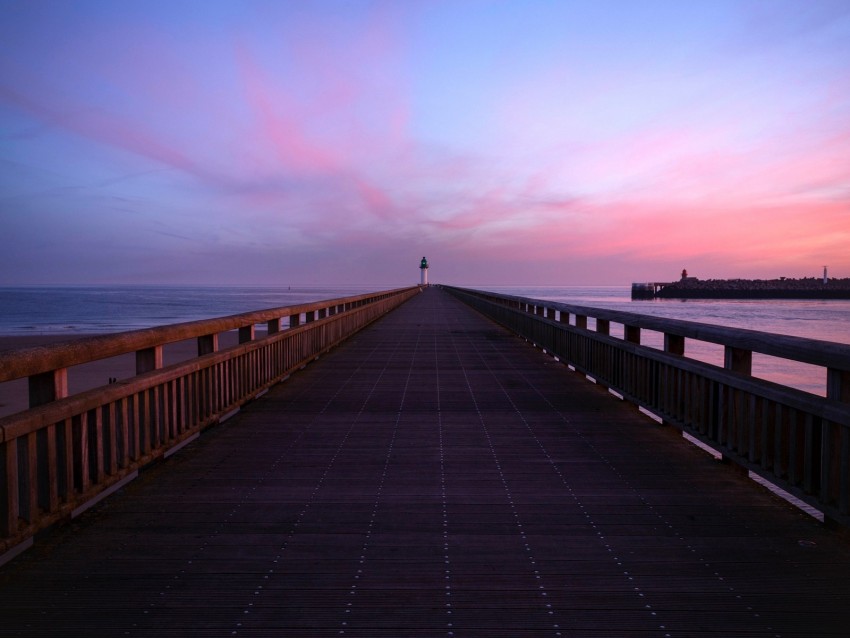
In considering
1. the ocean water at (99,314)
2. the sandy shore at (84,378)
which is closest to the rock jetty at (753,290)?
the ocean water at (99,314)

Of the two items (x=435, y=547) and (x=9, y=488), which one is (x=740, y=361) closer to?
(x=435, y=547)

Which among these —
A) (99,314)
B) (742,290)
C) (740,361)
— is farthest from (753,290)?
(740,361)

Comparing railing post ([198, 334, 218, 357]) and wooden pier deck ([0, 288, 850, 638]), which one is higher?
railing post ([198, 334, 218, 357])

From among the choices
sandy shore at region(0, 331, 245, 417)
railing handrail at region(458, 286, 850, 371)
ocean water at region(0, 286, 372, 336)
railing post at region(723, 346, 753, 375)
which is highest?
railing handrail at region(458, 286, 850, 371)

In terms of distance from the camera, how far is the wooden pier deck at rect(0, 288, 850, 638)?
9.51 ft

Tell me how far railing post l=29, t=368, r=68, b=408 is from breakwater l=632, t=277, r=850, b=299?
5285 inches

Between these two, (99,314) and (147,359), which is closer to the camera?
(147,359)

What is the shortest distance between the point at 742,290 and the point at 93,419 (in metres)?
139

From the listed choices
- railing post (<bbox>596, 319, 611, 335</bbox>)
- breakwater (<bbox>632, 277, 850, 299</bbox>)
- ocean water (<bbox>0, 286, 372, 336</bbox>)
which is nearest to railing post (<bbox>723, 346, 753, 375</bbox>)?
railing post (<bbox>596, 319, 611, 335</bbox>)

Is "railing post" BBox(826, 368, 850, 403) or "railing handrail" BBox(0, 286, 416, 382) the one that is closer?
"railing handrail" BBox(0, 286, 416, 382)

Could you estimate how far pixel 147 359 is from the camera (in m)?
4.99

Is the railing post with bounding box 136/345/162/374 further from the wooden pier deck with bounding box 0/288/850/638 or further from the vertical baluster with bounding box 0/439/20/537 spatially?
the vertical baluster with bounding box 0/439/20/537

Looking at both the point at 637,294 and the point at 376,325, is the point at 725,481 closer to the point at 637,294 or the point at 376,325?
the point at 376,325

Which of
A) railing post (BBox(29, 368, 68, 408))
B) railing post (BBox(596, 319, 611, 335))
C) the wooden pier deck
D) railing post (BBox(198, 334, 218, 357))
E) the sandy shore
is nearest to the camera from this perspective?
the wooden pier deck
